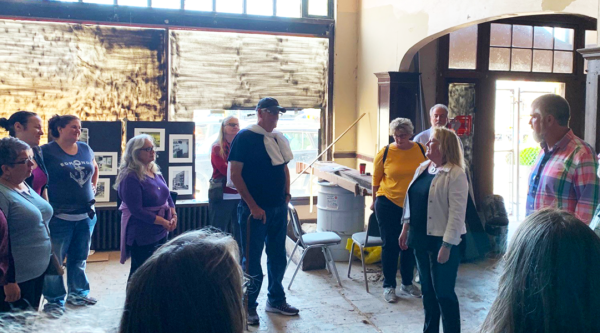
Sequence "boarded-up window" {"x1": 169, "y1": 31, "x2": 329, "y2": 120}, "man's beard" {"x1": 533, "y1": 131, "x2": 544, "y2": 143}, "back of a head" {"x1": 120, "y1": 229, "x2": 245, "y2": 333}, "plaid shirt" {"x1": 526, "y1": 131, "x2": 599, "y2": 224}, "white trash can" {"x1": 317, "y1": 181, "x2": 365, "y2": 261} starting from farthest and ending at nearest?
"boarded-up window" {"x1": 169, "y1": 31, "x2": 329, "y2": 120} < "white trash can" {"x1": 317, "y1": 181, "x2": 365, "y2": 261} < "man's beard" {"x1": 533, "y1": 131, "x2": 544, "y2": 143} < "plaid shirt" {"x1": 526, "y1": 131, "x2": 599, "y2": 224} < "back of a head" {"x1": 120, "y1": 229, "x2": 245, "y2": 333}

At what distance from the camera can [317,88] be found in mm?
7168

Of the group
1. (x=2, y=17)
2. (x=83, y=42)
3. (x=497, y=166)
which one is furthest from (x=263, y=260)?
(x=497, y=166)

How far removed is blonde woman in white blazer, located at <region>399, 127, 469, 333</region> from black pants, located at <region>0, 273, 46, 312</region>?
7.24 feet

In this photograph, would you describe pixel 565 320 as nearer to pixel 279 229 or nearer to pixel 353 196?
pixel 279 229

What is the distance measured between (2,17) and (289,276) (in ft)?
13.9

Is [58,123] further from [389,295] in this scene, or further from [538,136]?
[538,136]

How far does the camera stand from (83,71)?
6133 millimetres

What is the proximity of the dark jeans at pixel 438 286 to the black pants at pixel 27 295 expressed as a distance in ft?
7.29

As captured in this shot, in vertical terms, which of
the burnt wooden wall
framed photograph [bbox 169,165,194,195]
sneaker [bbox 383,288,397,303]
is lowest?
sneaker [bbox 383,288,397,303]

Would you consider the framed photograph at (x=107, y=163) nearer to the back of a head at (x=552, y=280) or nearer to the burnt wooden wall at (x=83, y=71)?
the burnt wooden wall at (x=83, y=71)

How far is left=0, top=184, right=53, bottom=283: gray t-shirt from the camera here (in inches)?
112

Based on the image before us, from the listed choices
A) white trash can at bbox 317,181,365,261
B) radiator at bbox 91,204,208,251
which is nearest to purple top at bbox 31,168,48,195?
radiator at bbox 91,204,208,251

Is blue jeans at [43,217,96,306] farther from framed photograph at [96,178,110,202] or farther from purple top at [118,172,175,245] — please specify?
framed photograph at [96,178,110,202]

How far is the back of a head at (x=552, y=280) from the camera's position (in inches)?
43.5
